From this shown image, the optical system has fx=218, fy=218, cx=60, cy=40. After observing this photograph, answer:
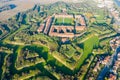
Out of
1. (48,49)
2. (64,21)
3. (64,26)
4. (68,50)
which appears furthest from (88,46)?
(64,21)

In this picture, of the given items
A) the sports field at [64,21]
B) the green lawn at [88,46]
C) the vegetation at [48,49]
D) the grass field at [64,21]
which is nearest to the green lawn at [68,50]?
the vegetation at [48,49]

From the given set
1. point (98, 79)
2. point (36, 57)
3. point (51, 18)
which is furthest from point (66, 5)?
point (98, 79)

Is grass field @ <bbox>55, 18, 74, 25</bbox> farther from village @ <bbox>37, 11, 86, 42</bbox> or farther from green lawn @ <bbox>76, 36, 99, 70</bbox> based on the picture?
green lawn @ <bbox>76, 36, 99, 70</bbox>

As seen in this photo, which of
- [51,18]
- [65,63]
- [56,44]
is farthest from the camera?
[51,18]

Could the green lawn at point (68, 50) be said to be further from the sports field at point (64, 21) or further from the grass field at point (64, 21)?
the grass field at point (64, 21)

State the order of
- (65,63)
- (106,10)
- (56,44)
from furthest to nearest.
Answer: (106,10) → (56,44) → (65,63)

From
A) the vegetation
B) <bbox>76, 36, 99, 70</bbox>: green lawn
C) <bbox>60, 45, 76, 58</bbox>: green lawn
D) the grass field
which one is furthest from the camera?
the grass field

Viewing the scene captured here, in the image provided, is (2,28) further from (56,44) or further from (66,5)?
(66,5)

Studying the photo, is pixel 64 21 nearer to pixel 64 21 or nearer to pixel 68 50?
pixel 64 21

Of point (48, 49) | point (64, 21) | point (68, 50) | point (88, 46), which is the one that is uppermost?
point (64, 21)

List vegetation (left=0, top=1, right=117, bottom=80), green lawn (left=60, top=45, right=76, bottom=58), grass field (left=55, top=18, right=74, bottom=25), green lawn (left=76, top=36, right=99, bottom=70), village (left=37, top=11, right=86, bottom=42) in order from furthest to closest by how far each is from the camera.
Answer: grass field (left=55, top=18, right=74, bottom=25), village (left=37, top=11, right=86, bottom=42), green lawn (left=60, top=45, right=76, bottom=58), green lawn (left=76, top=36, right=99, bottom=70), vegetation (left=0, top=1, right=117, bottom=80)

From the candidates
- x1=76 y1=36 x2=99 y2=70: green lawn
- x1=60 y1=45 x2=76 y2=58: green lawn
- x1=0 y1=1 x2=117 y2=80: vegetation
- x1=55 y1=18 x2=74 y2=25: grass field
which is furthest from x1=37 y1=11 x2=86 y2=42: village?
x1=60 y1=45 x2=76 y2=58: green lawn
